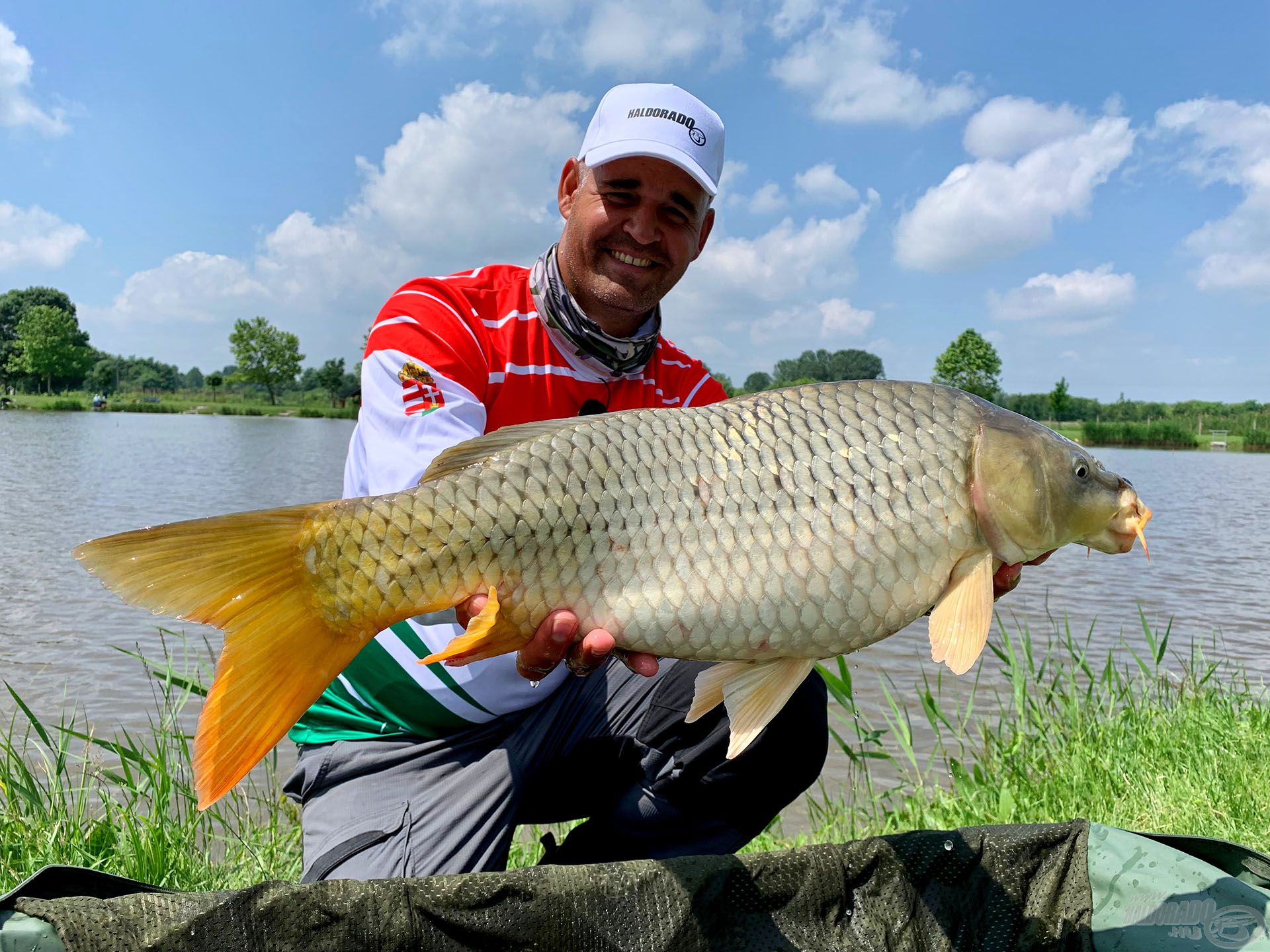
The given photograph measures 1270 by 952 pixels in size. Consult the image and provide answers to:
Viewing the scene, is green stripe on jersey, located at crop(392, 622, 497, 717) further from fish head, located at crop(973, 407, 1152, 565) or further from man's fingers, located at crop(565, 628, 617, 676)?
fish head, located at crop(973, 407, 1152, 565)

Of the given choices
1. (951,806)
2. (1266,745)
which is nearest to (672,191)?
(951,806)

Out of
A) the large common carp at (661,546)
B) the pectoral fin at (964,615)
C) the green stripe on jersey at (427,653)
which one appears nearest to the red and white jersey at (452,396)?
the green stripe on jersey at (427,653)

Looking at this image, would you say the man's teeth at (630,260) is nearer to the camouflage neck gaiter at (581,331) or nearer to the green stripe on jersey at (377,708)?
the camouflage neck gaiter at (581,331)

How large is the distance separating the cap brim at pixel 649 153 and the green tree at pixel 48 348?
54.9m

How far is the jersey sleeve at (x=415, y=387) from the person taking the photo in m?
1.50

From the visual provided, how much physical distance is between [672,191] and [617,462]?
916mm

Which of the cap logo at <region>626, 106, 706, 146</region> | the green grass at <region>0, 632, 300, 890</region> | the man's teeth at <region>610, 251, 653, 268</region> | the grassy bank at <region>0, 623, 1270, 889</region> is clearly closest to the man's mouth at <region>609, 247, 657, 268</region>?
the man's teeth at <region>610, 251, 653, 268</region>

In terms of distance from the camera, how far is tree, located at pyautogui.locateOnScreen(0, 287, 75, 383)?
177 feet

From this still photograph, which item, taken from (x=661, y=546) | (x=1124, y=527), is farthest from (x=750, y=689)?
(x=1124, y=527)

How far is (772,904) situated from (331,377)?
5494 centimetres

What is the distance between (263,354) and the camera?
49375mm

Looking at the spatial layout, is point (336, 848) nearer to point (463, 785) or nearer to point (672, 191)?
point (463, 785)

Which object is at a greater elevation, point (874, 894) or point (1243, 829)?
point (874, 894)

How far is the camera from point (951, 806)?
7.82ft
